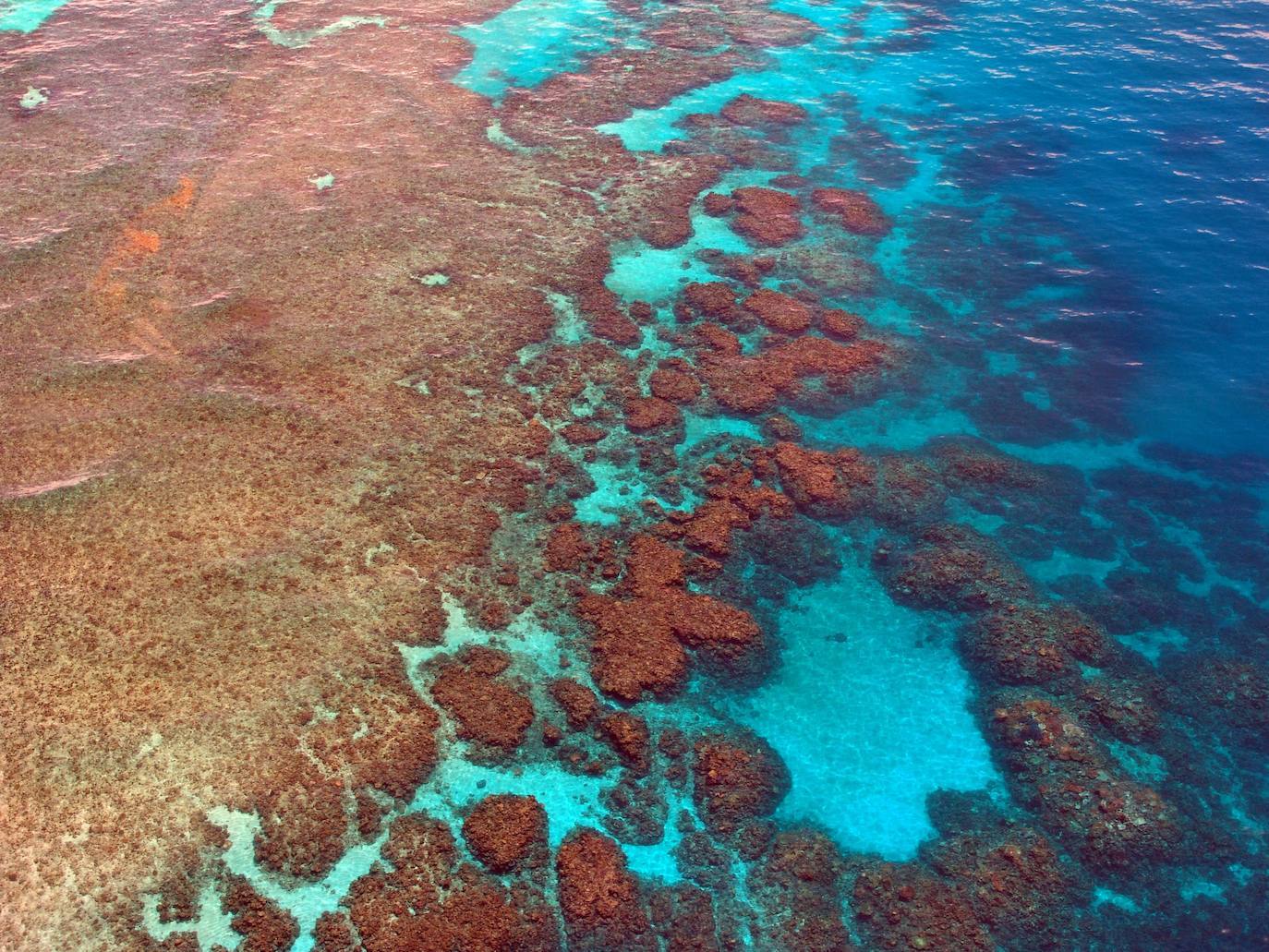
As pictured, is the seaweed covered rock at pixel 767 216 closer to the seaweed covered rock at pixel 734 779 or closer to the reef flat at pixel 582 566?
the reef flat at pixel 582 566

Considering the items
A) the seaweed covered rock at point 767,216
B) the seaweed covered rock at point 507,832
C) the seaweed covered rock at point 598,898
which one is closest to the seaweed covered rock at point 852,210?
the seaweed covered rock at point 767,216

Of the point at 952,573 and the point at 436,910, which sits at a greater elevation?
the point at 952,573

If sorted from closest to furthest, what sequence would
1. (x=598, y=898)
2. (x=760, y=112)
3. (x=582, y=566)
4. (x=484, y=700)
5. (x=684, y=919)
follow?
(x=684, y=919) < (x=598, y=898) < (x=484, y=700) < (x=582, y=566) < (x=760, y=112)

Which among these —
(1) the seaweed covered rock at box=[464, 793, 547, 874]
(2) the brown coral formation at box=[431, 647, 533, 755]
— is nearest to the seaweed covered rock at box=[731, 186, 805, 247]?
(2) the brown coral formation at box=[431, 647, 533, 755]

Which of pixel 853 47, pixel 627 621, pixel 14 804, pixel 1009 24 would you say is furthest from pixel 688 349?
pixel 1009 24

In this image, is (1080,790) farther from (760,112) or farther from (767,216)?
(760,112)

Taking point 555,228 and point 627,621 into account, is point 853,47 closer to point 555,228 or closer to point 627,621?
point 555,228

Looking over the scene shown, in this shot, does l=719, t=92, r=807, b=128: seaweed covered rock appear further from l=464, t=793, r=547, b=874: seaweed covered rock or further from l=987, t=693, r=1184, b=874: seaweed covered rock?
l=464, t=793, r=547, b=874: seaweed covered rock

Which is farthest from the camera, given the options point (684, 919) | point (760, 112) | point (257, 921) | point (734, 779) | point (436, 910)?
point (760, 112)

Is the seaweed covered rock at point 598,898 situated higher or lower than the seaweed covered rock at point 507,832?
lower

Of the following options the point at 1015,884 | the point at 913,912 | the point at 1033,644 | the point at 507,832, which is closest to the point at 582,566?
the point at 507,832
